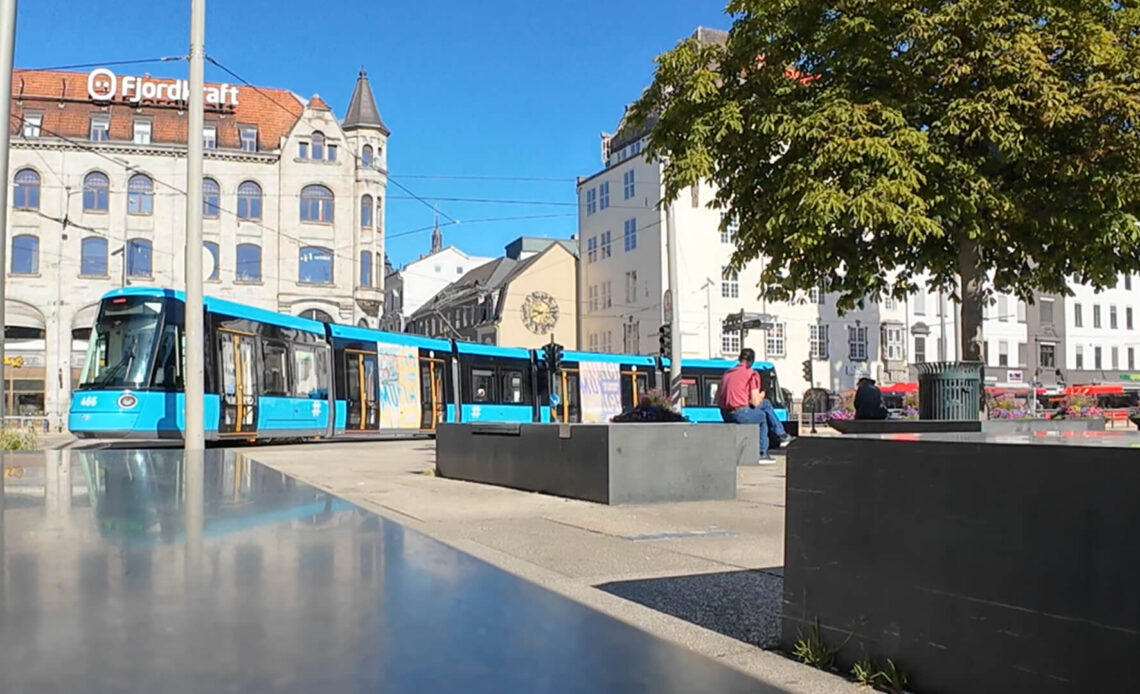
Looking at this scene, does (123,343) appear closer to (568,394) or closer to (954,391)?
(568,394)

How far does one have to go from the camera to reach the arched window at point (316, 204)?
52.0 m

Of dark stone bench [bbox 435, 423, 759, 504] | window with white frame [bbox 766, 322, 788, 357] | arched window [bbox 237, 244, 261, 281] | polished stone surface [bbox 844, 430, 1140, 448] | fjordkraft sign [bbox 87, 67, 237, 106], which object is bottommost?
dark stone bench [bbox 435, 423, 759, 504]

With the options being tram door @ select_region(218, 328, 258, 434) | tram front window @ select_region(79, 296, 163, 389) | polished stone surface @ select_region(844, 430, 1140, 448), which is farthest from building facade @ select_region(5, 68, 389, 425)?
polished stone surface @ select_region(844, 430, 1140, 448)

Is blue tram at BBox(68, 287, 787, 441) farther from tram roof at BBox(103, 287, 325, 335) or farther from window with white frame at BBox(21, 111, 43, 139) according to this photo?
window with white frame at BBox(21, 111, 43, 139)

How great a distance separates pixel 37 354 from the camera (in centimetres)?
4734

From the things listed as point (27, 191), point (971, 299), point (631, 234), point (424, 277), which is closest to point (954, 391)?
point (971, 299)

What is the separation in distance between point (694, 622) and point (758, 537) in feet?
10.2

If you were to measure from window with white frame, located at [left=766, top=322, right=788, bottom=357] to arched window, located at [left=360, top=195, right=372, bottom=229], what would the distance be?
26.0 meters

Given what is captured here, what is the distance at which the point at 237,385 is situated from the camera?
71.5ft

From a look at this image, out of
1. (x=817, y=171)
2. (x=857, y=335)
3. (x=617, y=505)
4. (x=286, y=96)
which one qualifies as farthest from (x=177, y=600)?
(x=857, y=335)

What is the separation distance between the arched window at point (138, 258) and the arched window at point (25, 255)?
406cm

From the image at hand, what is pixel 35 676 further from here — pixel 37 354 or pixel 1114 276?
pixel 37 354

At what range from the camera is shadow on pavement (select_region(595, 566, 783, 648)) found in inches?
193

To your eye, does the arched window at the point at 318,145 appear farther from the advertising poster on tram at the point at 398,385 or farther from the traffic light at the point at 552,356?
the advertising poster on tram at the point at 398,385
